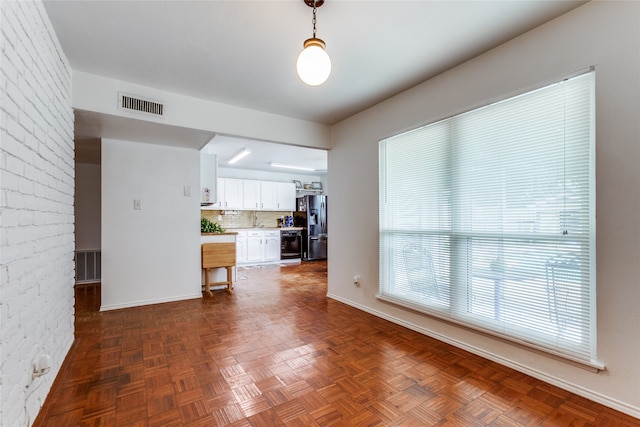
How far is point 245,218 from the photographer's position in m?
7.72

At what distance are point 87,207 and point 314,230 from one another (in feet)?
16.0

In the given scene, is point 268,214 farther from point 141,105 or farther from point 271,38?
point 271,38

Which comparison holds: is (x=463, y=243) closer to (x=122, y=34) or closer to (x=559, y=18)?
(x=559, y=18)

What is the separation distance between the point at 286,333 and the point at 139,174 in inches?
110

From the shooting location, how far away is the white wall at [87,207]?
5.24 metres

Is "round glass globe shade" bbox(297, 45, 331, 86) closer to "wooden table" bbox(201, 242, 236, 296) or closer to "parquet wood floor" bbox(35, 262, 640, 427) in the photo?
"parquet wood floor" bbox(35, 262, 640, 427)

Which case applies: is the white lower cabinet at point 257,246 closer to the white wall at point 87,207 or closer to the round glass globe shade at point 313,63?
the white wall at point 87,207

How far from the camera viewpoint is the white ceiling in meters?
1.83

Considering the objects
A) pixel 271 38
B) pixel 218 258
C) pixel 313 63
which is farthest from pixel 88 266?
pixel 313 63

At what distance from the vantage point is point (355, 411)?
5.51 ft

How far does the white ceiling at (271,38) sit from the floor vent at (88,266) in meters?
3.27

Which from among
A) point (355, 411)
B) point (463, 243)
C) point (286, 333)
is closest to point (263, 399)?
point (355, 411)

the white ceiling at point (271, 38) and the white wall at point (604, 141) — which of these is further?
the white ceiling at point (271, 38)

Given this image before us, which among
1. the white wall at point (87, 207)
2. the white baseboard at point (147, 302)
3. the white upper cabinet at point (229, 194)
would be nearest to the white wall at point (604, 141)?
the white baseboard at point (147, 302)
